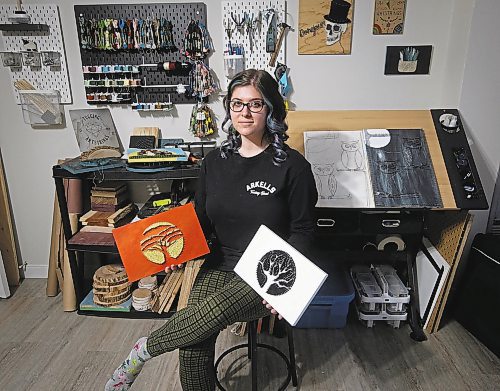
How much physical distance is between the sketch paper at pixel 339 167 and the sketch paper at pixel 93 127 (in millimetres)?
1105

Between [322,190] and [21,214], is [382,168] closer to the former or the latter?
[322,190]

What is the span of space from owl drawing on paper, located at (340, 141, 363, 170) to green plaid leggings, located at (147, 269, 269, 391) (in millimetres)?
847

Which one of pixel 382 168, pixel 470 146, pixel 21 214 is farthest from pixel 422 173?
pixel 21 214

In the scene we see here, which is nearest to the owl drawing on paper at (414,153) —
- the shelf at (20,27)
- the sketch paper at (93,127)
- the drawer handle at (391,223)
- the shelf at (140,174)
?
the drawer handle at (391,223)

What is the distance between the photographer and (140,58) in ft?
6.73

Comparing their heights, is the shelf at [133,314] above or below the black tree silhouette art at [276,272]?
below

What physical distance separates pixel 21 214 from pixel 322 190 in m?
1.86

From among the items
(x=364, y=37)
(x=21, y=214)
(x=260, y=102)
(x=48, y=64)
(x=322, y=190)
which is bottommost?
(x=21, y=214)

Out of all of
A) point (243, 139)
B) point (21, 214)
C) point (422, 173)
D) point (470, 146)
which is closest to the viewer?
point (243, 139)

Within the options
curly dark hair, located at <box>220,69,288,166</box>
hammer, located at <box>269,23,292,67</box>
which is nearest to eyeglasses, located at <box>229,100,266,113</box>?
curly dark hair, located at <box>220,69,288,166</box>

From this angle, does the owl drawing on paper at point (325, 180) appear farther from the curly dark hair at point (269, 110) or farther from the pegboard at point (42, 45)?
the pegboard at point (42, 45)

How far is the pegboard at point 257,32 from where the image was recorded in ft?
6.44

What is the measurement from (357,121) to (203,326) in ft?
4.21

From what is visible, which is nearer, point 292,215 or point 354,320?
point 292,215
